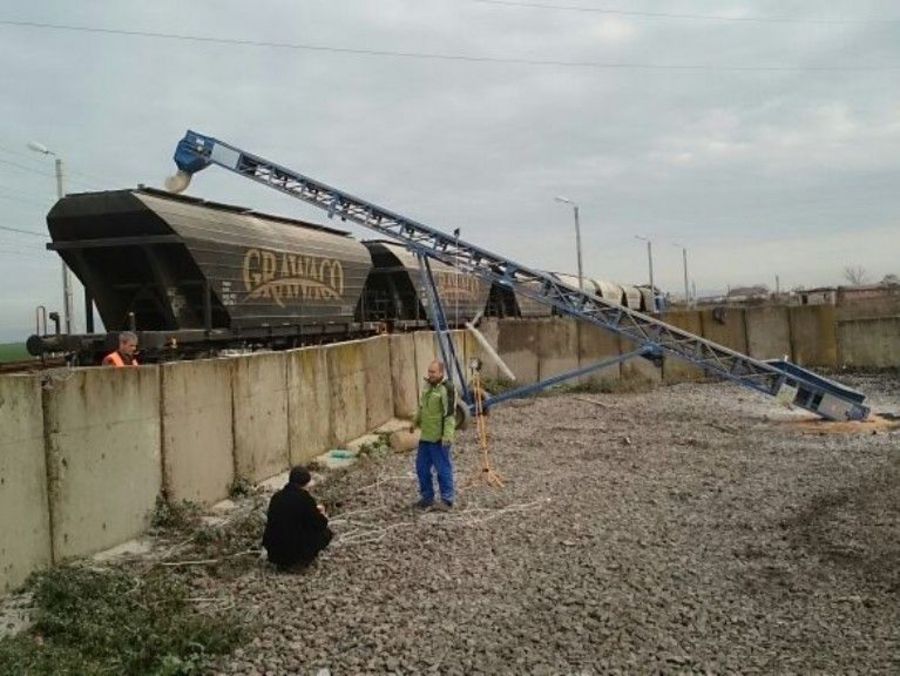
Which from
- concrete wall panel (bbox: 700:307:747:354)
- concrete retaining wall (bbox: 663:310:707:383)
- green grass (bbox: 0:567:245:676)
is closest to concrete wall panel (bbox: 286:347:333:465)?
green grass (bbox: 0:567:245:676)

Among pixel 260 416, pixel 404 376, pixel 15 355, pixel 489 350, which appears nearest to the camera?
pixel 260 416

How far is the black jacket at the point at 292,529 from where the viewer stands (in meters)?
7.32

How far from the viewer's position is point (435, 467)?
31.9 ft

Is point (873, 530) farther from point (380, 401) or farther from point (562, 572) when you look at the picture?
point (380, 401)

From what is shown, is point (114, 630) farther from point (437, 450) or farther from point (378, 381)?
point (378, 381)

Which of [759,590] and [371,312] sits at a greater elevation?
[371,312]

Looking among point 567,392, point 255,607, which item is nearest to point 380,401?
point 567,392

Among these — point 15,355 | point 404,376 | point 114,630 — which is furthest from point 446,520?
point 15,355

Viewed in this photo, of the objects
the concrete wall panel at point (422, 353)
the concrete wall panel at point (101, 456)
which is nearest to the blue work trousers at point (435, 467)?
the concrete wall panel at point (101, 456)

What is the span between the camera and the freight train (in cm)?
1314

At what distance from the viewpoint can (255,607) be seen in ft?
21.2

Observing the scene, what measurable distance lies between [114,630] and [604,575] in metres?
4.01

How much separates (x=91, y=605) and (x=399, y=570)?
8.61ft

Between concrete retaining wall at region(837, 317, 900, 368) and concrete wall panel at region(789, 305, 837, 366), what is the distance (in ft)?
1.14
